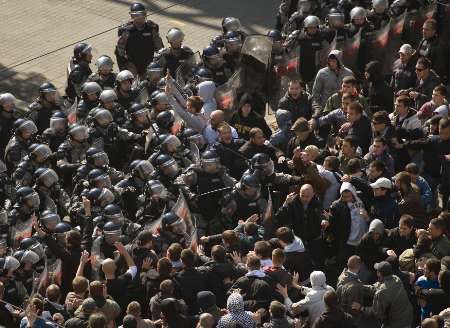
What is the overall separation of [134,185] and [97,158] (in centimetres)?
64

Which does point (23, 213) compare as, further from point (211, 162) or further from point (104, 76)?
point (104, 76)

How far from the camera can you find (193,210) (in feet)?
51.3

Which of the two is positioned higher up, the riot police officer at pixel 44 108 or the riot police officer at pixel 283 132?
the riot police officer at pixel 283 132

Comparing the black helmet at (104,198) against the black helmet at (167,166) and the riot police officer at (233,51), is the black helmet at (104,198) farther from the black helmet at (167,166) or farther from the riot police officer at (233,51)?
the riot police officer at (233,51)

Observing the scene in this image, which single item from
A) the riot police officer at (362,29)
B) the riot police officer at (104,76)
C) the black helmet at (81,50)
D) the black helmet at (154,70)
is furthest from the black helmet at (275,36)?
the black helmet at (81,50)

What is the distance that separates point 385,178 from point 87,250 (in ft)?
11.9

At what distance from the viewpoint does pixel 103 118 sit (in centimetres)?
1723

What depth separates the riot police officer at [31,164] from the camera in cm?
1658

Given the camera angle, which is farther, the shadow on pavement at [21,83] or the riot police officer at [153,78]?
the shadow on pavement at [21,83]

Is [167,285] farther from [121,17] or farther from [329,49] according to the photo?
[121,17]

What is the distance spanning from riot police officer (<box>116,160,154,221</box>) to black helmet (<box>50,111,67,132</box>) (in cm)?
181

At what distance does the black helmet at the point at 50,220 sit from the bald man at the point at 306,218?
2.66 meters

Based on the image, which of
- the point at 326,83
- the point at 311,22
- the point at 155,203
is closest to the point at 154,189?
the point at 155,203

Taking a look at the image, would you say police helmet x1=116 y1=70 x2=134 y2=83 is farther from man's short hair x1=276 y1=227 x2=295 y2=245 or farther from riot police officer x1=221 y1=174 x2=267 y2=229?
man's short hair x1=276 y1=227 x2=295 y2=245
